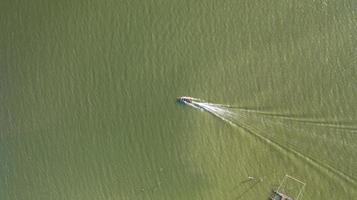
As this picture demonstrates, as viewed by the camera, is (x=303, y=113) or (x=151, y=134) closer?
(x=303, y=113)

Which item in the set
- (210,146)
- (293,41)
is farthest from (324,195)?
(293,41)

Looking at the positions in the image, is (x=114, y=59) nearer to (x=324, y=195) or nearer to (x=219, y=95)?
(x=219, y=95)

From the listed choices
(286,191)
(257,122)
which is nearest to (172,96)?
(257,122)

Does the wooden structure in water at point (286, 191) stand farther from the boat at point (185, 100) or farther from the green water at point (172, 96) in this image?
the boat at point (185, 100)

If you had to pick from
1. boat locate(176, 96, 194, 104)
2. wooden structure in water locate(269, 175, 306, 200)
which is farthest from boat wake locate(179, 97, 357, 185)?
wooden structure in water locate(269, 175, 306, 200)

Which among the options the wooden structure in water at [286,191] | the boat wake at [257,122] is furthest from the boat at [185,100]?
the wooden structure in water at [286,191]

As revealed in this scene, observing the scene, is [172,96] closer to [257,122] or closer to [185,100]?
[185,100]
